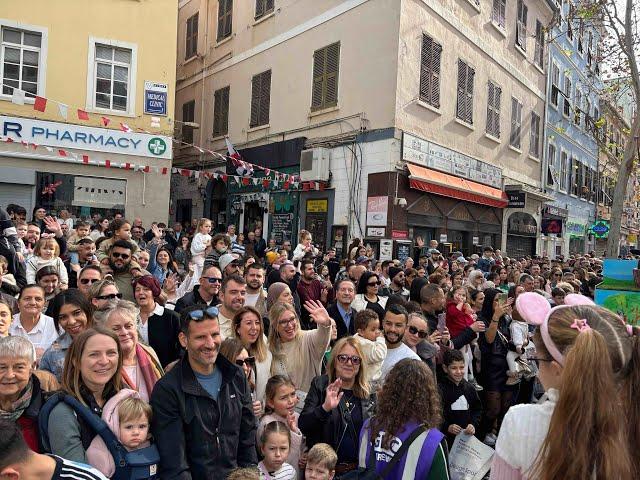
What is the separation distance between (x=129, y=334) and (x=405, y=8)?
13.0m

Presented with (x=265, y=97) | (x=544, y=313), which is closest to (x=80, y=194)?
(x=265, y=97)

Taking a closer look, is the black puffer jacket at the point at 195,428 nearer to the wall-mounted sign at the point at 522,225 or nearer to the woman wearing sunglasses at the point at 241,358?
the woman wearing sunglasses at the point at 241,358

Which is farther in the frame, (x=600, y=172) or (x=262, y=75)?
(x=600, y=172)

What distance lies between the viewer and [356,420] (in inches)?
138

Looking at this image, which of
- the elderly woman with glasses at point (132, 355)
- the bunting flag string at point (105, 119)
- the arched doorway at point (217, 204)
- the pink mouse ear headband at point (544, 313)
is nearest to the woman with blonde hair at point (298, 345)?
the elderly woman with glasses at point (132, 355)

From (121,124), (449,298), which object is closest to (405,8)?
(121,124)

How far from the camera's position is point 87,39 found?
1406 centimetres

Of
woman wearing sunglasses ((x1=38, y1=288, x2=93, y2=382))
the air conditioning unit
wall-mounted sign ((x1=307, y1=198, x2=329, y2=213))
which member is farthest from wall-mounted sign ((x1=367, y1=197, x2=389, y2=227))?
woman wearing sunglasses ((x1=38, y1=288, x2=93, y2=382))

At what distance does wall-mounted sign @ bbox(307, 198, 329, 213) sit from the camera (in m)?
15.4

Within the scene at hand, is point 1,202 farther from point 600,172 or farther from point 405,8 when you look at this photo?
point 600,172

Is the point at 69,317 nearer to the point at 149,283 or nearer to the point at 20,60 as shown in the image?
the point at 149,283

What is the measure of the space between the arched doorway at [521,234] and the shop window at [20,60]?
1665 centimetres

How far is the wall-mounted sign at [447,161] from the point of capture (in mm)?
14164

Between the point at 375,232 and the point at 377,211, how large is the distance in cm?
58
